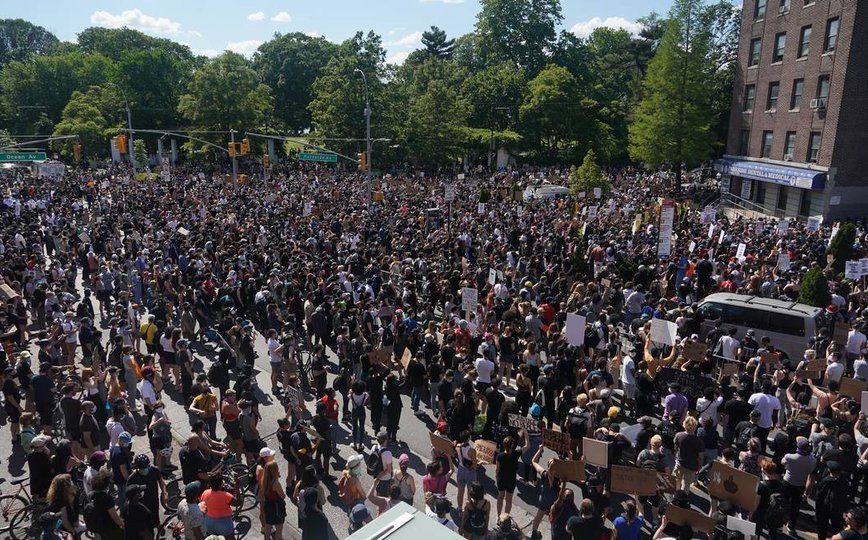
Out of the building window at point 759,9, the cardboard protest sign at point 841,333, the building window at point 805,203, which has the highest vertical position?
the building window at point 759,9

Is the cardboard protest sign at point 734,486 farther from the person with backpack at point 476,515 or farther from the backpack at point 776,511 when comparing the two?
the person with backpack at point 476,515

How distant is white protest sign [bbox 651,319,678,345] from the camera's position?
1231 cm

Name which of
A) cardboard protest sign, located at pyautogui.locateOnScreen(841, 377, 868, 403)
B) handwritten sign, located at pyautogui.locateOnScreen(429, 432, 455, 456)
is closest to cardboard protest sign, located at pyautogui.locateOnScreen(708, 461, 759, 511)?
handwritten sign, located at pyautogui.locateOnScreen(429, 432, 455, 456)

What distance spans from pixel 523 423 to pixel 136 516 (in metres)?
5.25

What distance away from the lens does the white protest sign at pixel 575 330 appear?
40.5 feet

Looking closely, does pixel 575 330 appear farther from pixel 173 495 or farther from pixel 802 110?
pixel 802 110

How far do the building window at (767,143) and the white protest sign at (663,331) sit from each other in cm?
3364

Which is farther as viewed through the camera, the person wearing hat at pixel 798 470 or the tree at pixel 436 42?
the tree at pixel 436 42

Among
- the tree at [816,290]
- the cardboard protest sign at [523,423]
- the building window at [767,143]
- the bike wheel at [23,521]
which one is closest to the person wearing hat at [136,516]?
the bike wheel at [23,521]

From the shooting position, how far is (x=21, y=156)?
35812mm

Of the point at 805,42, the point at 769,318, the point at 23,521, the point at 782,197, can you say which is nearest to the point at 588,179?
the point at 782,197

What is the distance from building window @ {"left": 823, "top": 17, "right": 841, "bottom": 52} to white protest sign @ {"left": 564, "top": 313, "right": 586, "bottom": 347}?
103 ft

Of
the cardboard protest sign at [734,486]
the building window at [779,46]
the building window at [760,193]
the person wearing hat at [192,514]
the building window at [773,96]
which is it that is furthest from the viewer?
the building window at [760,193]

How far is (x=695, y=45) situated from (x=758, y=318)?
120 feet
